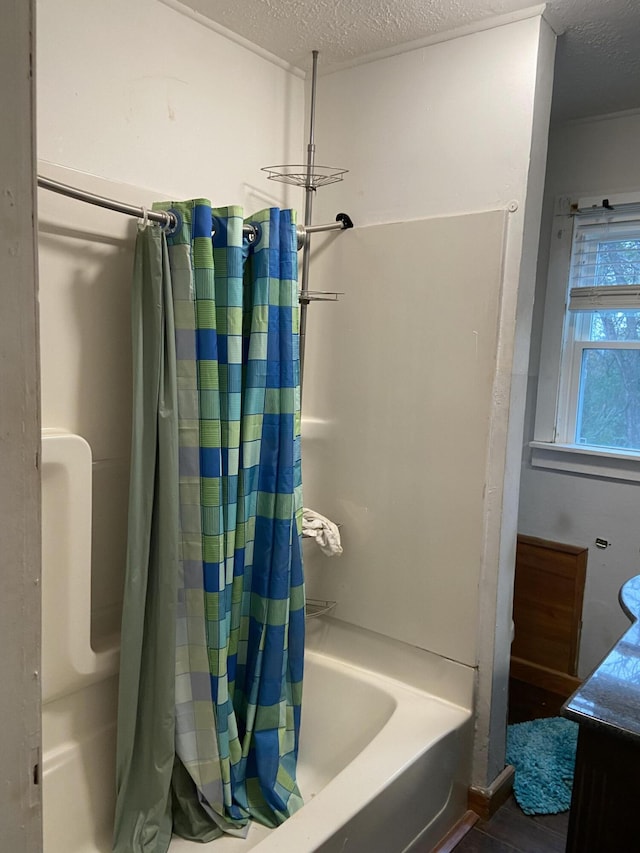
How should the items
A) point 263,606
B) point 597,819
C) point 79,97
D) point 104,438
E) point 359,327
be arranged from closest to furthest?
point 597,819 < point 79,97 < point 104,438 < point 263,606 < point 359,327

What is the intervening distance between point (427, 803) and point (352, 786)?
1.09ft

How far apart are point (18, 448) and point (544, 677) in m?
2.48

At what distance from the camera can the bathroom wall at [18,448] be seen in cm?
52

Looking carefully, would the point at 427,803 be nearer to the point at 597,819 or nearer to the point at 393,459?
the point at 597,819

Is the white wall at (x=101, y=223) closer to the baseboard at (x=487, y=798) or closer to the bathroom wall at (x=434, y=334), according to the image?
the bathroom wall at (x=434, y=334)

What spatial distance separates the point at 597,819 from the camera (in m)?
1.02

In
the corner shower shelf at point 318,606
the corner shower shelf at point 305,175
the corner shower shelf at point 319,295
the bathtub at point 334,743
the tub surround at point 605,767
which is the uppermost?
the corner shower shelf at point 305,175

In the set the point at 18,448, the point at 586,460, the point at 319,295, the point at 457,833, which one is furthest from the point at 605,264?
the point at 18,448

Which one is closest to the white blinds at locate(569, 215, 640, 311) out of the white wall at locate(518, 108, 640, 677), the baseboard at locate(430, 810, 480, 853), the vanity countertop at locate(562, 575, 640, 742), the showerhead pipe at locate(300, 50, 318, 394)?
the white wall at locate(518, 108, 640, 677)

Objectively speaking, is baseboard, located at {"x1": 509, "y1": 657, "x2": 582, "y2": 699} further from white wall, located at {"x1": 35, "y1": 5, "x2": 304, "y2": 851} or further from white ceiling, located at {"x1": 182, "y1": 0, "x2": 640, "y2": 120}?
white ceiling, located at {"x1": 182, "y1": 0, "x2": 640, "y2": 120}

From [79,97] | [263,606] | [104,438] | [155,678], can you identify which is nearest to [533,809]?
[263,606]

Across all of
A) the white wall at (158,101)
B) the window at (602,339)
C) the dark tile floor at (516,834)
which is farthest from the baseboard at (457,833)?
the white wall at (158,101)

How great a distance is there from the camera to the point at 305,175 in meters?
2.00

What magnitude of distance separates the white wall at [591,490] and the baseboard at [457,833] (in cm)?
87
